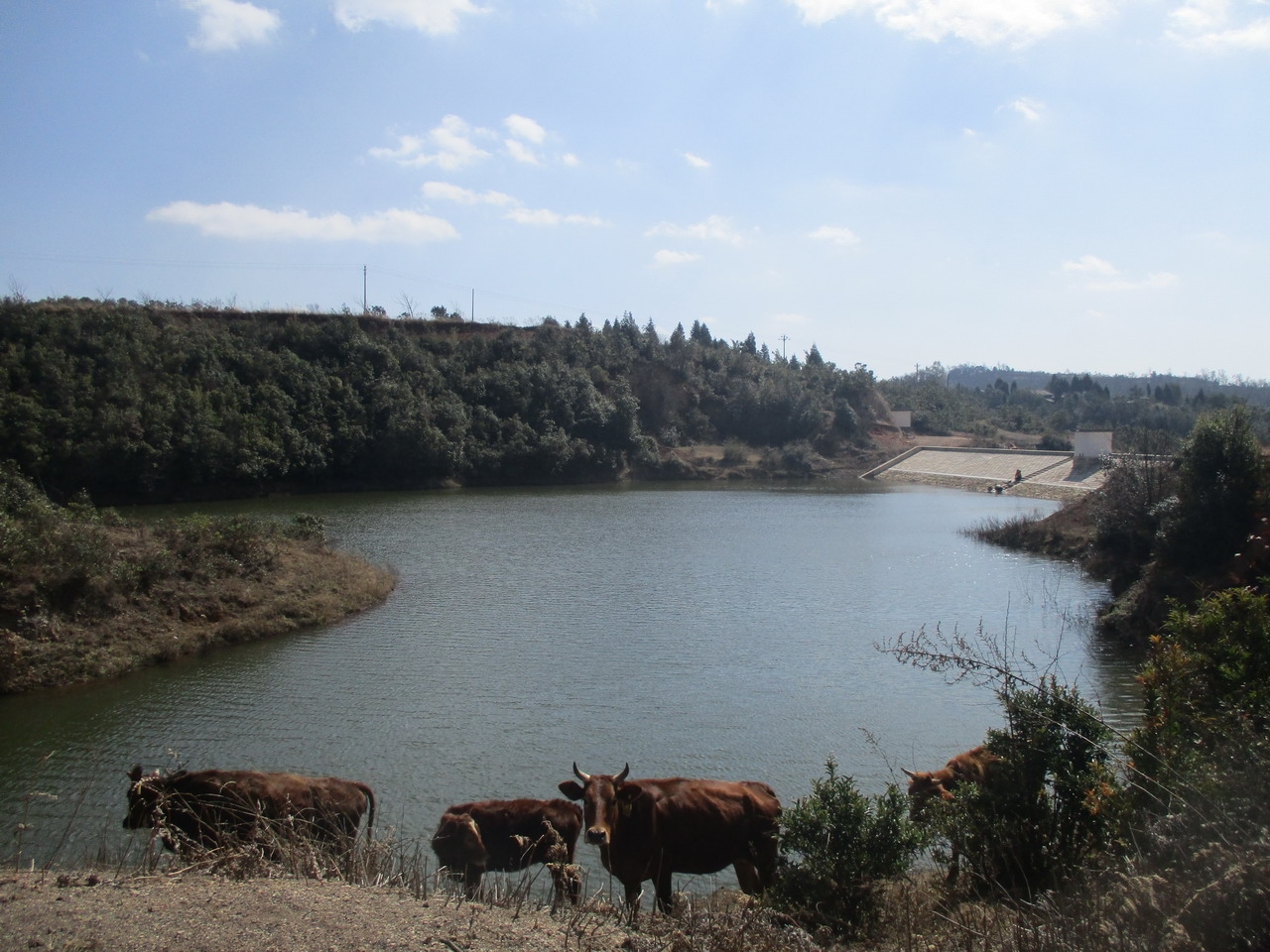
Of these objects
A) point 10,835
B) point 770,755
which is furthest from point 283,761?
point 770,755

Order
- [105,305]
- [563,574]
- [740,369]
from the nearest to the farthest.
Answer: [563,574], [105,305], [740,369]

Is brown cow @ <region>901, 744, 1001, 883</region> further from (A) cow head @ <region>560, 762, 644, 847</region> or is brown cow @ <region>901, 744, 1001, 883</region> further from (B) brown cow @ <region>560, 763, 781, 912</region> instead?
(A) cow head @ <region>560, 762, 644, 847</region>

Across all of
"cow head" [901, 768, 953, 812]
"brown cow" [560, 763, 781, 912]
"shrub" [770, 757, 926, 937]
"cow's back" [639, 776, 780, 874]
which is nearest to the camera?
"shrub" [770, 757, 926, 937]

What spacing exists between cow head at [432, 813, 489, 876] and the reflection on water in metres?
1.95

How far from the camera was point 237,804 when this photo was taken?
29.6 ft

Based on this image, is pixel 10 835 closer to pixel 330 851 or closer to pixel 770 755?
pixel 330 851

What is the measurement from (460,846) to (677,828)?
6.63 feet

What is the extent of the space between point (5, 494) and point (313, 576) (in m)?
7.03

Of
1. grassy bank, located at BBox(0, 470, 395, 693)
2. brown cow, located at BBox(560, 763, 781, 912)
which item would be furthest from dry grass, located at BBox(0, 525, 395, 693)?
brown cow, located at BBox(560, 763, 781, 912)

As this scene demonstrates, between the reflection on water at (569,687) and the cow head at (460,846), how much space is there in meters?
1.95

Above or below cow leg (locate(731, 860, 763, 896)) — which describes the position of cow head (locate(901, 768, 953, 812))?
above

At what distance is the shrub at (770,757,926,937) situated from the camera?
7.35 meters

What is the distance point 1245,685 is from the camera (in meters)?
7.15

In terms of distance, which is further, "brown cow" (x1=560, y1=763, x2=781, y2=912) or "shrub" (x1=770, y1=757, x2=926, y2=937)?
→ "brown cow" (x1=560, y1=763, x2=781, y2=912)
